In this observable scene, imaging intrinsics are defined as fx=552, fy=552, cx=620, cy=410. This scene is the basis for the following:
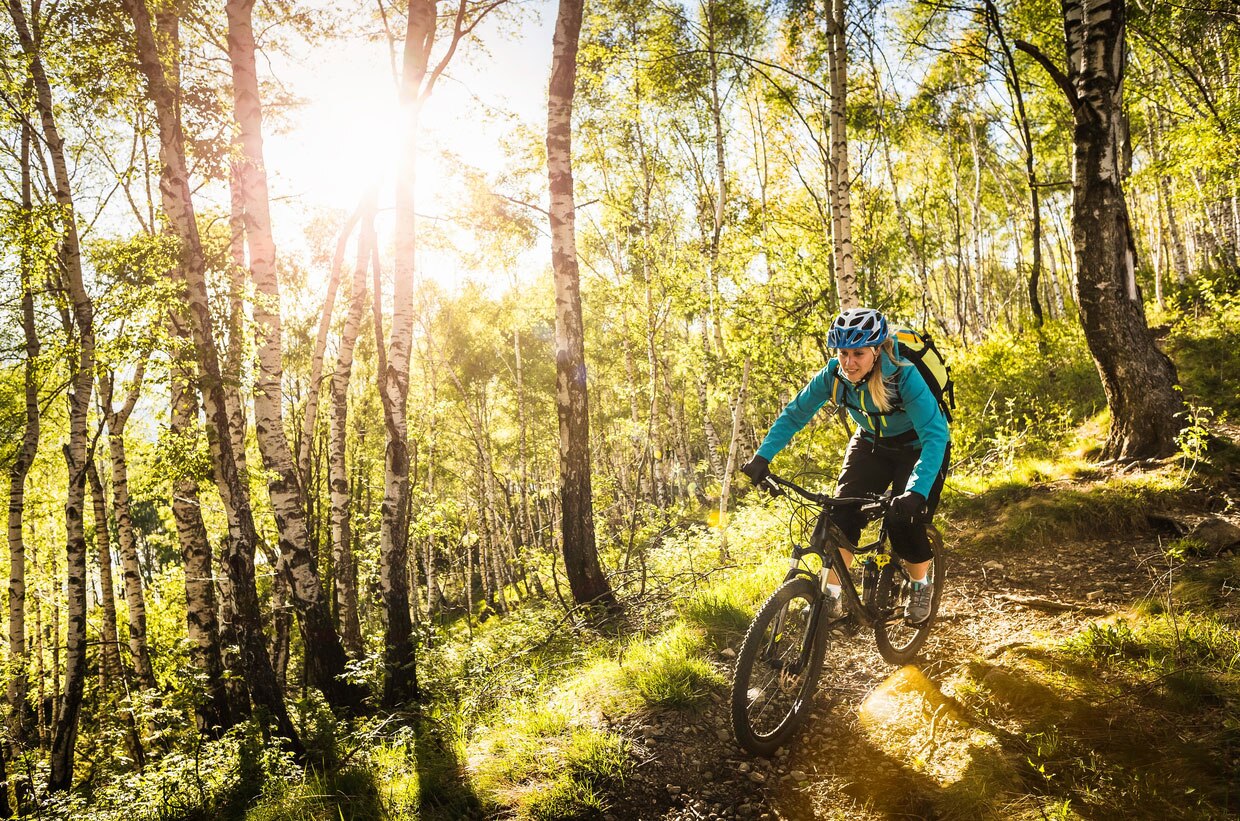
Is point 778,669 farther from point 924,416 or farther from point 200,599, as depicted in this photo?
point 200,599

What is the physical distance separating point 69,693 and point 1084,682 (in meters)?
10.9

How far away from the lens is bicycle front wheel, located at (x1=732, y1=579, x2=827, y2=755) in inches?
134

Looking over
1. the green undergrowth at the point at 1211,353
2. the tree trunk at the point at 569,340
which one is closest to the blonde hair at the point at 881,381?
the tree trunk at the point at 569,340

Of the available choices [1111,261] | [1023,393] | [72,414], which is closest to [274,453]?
[72,414]

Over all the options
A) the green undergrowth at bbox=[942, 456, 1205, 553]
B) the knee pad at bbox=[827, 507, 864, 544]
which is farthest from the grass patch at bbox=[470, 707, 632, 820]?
the green undergrowth at bbox=[942, 456, 1205, 553]

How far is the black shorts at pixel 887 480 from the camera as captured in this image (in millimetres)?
3980

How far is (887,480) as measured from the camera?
4.32 m

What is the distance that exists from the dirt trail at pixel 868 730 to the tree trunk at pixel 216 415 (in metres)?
4.88

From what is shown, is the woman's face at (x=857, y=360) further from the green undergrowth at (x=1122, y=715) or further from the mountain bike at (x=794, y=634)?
the green undergrowth at (x=1122, y=715)

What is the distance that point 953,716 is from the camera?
11.8ft

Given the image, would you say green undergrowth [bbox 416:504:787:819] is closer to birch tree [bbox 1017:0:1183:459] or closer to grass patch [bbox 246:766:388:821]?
grass patch [bbox 246:766:388:821]

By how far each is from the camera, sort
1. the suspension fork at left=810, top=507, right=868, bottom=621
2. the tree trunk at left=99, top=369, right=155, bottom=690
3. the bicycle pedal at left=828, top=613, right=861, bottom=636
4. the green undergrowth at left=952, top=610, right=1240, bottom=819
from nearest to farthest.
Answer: the green undergrowth at left=952, top=610, right=1240, bottom=819 < the suspension fork at left=810, top=507, right=868, bottom=621 < the bicycle pedal at left=828, top=613, right=861, bottom=636 < the tree trunk at left=99, top=369, right=155, bottom=690

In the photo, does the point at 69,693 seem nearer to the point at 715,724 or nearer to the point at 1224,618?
the point at 715,724

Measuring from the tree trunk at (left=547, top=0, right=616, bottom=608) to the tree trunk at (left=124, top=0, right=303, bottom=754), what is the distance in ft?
12.5
